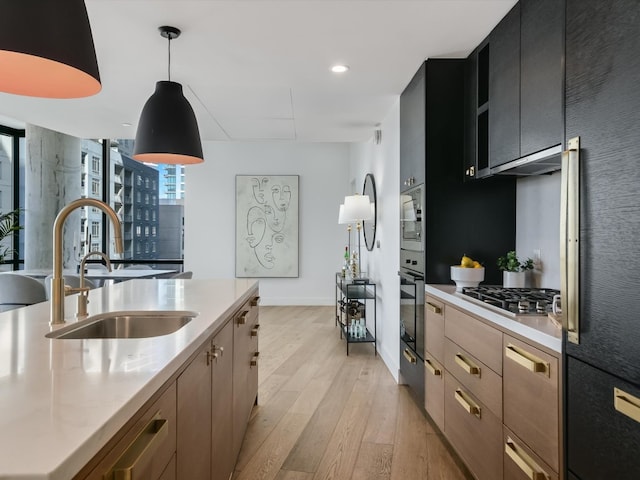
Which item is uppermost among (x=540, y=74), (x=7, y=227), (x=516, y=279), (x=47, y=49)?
(x=540, y=74)

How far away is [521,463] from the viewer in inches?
64.0

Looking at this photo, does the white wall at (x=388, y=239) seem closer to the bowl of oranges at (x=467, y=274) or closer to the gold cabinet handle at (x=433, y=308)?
the gold cabinet handle at (x=433, y=308)

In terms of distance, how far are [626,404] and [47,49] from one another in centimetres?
169

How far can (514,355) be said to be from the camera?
5.53 ft

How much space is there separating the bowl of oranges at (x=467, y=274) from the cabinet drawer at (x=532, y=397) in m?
0.81

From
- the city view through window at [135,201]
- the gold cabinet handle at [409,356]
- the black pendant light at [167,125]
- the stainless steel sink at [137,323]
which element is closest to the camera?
the stainless steel sink at [137,323]

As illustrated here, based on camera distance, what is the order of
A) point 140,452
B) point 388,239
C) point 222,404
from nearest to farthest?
point 140,452, point 222,404, point 388,239

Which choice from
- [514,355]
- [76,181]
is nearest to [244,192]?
[76,181]

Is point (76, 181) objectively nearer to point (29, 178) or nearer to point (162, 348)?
point (29, 178)

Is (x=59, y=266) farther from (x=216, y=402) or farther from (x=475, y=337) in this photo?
(x=475, y=337)

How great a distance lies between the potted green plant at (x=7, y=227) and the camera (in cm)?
607

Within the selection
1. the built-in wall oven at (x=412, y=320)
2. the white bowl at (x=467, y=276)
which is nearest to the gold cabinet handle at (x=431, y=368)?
the built-in wall oven at (x=412, y=320)

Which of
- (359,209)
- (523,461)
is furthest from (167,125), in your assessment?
(359,209)

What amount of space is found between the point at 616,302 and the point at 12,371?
1.47 meters
